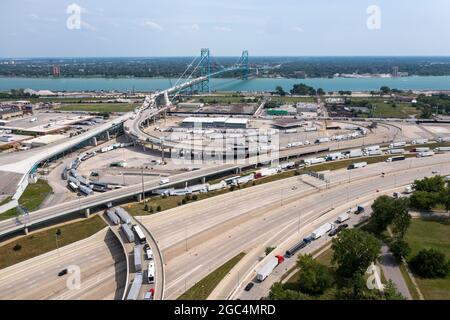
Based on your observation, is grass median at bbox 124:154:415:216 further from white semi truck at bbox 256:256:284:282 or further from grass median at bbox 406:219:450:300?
grass median at bbox 406:219:450:300

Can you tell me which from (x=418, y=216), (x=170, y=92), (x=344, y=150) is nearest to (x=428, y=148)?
(x=344, y=150)

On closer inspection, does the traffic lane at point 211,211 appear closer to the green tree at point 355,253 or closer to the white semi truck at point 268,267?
the white semi truck at point 268,267

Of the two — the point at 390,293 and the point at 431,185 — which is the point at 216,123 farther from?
the point at 390,293

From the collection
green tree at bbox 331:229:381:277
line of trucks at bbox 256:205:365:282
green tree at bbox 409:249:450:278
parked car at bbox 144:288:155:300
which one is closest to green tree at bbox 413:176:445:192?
line of trucks at bbox 256:205:365:282

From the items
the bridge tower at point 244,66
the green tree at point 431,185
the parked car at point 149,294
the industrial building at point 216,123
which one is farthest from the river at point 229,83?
the parked car at point 149,294

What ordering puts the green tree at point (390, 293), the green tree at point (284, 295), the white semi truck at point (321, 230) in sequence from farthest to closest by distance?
1. the white semi truck at point (321, 230)
2. the green tree at point (390, 293)
3. the green tree at point (284, 295)
